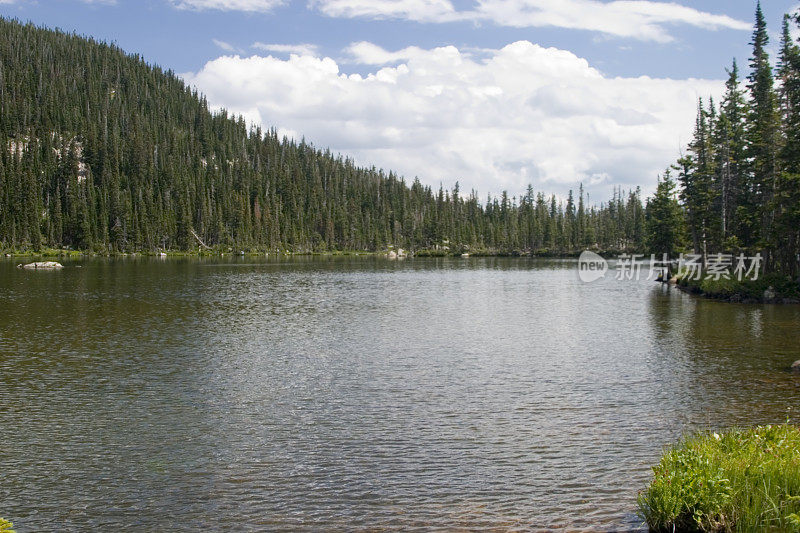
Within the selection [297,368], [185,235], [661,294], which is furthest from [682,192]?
[185,235]

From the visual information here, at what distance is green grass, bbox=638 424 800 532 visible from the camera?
34.3 ft

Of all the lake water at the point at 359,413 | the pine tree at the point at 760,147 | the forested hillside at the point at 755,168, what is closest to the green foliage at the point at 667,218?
the forested hillside at the point at 755,168

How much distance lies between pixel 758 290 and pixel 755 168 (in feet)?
37.2

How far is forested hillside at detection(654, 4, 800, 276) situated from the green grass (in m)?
43.5

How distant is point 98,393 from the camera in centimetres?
2242

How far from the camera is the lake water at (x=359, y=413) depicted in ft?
43.5

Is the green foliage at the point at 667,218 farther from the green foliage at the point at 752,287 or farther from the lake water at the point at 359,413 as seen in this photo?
the lake water at the point at 359,413

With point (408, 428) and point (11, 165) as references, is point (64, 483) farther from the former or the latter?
point (11, 165)

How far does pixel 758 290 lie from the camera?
54.4 m

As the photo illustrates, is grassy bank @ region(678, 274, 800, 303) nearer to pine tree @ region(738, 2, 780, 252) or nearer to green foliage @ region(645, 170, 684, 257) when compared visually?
pine tree @ region(738, 2, 780, 252)

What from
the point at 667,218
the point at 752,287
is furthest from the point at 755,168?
the point at 667,218

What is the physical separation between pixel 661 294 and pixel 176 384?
2166 inches

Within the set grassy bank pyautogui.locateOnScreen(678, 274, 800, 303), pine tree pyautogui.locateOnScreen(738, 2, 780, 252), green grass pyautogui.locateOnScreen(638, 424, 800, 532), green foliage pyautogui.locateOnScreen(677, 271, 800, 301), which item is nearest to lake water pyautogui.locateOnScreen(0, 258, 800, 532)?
green grass pyautogui.locateOnScreen(638, 424, 800, 532)

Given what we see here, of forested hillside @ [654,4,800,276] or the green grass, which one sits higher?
forested hillside @ [654,4,800,276]
